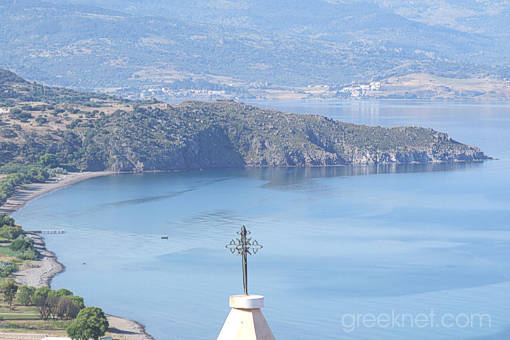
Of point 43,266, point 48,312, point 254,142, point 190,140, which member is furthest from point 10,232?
point 254,142

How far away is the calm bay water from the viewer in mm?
57688

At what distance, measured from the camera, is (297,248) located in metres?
77.7

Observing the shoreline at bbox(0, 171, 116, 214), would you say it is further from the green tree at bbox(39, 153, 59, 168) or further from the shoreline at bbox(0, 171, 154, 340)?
the green tree at bbox(39, 153, 59, 168)

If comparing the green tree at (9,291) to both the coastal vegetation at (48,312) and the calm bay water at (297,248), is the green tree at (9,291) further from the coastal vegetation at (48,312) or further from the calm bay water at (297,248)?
the calm bay water at (297,248)

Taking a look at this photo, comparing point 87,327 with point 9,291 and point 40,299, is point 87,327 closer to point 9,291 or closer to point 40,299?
point 40,299

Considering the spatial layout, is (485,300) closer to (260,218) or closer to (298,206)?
(260,218)

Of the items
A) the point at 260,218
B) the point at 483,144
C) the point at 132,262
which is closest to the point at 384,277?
the point at 132,262

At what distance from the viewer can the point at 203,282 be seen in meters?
65.6

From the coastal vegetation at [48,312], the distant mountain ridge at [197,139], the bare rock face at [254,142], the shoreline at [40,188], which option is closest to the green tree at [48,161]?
the distant mountain ridge at [197,139]

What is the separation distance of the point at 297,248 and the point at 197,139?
62.1 metres

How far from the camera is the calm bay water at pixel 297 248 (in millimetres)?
57688

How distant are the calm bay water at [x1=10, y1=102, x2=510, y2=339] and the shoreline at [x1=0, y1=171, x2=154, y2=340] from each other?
2.97 ft

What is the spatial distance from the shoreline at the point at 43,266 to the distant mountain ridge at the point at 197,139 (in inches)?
564

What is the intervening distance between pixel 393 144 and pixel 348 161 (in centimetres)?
762
